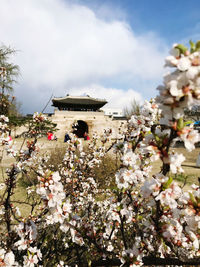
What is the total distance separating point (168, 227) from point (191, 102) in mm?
737

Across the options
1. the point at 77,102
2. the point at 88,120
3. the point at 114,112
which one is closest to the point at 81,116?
the point at 88,120

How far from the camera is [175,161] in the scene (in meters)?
0.81

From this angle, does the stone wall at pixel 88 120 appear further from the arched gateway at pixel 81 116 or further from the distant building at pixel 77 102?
the distant building at pixel 77 102

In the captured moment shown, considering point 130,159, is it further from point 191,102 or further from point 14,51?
point 14,51

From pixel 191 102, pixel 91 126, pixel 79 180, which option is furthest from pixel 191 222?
pixel 91 126

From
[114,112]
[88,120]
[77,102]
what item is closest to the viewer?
[88,120]

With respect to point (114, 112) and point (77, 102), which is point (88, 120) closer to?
point (77, 102)

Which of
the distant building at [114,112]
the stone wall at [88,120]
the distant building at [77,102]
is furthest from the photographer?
the distant building at [114,112]

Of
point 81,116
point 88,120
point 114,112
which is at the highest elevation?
point 114,112

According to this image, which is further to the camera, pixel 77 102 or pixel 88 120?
pixel 77 102

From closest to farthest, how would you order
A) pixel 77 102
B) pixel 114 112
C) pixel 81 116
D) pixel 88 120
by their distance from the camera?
pixel 88 120
pixel 81 116
pixel 77 102
pixel 114 112

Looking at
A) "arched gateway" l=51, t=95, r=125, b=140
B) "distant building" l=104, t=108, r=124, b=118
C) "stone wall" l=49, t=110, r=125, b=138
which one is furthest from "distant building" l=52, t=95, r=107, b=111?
"distant building" l=104, t=108, r=124, b=118

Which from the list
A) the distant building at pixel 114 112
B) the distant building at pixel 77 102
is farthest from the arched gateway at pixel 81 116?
the distant building at pixel 114 112

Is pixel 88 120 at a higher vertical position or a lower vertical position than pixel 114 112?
lower
